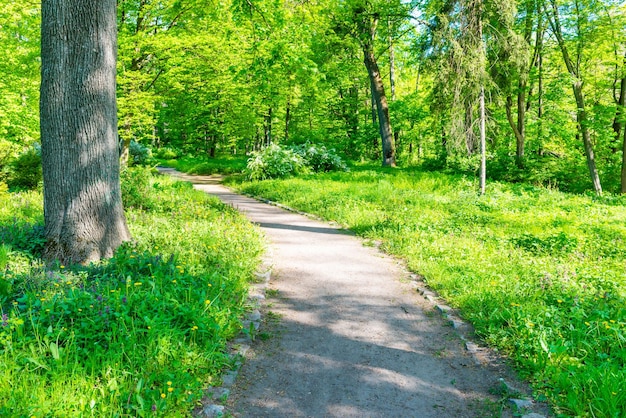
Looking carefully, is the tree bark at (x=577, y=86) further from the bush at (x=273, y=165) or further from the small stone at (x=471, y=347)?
the small stone at (x=471, y=347)

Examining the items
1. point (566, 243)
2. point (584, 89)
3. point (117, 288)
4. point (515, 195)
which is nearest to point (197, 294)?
point (117, 288)

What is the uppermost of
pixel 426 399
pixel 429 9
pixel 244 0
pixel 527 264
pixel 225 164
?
pixel 429 9

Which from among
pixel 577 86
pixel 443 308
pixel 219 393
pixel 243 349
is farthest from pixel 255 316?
pixel 577 86

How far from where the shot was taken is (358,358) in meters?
4.46

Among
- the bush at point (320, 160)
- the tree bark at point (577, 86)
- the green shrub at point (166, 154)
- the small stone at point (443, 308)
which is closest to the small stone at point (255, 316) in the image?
the small stone at point (443, 308)

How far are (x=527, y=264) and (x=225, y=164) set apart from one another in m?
22.9

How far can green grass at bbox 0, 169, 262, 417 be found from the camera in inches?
124

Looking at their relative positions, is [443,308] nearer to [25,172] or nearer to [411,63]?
[25,172]

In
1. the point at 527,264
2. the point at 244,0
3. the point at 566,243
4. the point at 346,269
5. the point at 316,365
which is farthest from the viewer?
the point at 244,0

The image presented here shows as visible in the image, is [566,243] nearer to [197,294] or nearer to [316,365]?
[316,365]

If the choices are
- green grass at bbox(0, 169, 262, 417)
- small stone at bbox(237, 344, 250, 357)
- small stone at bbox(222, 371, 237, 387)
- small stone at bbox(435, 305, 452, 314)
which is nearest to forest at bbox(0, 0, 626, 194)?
green grass at bbox(0, 169, 262, 417)

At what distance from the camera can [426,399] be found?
380cm

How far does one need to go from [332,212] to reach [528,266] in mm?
5747

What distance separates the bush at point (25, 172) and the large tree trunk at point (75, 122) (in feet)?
29.2
